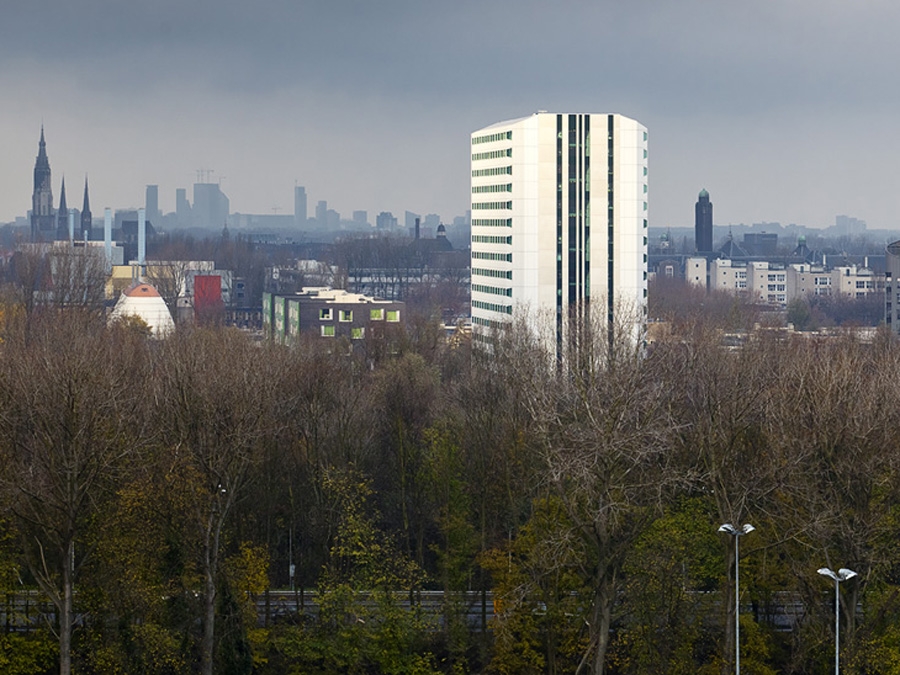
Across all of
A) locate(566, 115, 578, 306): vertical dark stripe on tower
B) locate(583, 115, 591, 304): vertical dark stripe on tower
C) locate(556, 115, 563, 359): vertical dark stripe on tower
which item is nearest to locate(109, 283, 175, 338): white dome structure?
locate(556, 115, 563, 359): vertical dark stripe on tower

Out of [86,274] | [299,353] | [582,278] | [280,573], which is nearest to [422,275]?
[86,274]

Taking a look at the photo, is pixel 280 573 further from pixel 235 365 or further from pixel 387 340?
pixel 387 340

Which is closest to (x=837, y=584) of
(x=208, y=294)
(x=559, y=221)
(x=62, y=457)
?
(x=62, y=457)

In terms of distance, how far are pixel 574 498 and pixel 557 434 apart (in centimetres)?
205

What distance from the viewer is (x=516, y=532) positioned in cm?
3362

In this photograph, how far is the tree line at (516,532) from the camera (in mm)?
27547

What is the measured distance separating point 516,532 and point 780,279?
146m

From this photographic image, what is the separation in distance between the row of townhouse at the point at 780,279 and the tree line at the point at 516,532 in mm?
120278

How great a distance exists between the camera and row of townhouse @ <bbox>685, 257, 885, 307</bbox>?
16138 cm

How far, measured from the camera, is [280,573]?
35781 mm

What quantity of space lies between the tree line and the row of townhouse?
395ft

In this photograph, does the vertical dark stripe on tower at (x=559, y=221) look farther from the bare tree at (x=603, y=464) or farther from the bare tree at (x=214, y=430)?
the bare tree at (x=603, y=464)

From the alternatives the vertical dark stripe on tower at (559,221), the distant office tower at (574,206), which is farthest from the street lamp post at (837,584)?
the distant office tower at (574,206)

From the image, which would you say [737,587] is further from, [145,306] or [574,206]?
[145,306]
